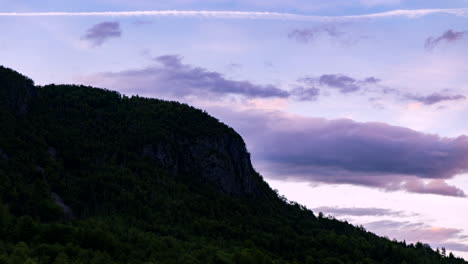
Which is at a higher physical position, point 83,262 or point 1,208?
point 1,208

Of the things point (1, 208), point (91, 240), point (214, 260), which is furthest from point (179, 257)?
point (1, 208)

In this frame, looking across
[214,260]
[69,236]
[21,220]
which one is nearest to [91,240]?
[69,236]

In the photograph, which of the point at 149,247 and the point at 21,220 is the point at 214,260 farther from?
the point at 21,220

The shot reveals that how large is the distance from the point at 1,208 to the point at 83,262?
4128 cm

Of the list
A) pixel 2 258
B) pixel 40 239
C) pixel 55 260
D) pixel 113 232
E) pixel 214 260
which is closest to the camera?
pixel 2 258

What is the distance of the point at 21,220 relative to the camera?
179 meters

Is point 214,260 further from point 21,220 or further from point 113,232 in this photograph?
point 21,220

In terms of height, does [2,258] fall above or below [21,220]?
below

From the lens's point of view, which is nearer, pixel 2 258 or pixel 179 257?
pixel 2 258

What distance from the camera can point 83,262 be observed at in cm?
15800

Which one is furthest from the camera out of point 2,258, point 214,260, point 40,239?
point 214,260

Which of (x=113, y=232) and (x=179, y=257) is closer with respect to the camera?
(x=179, y=257)

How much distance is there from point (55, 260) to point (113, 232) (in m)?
48.2

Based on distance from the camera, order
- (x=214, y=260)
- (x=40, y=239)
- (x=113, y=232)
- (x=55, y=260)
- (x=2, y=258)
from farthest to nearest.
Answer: (x=113, y=232), (x=214, y=260), (x=40, y=239), (x=55, y=260), (x=2, y=258)
